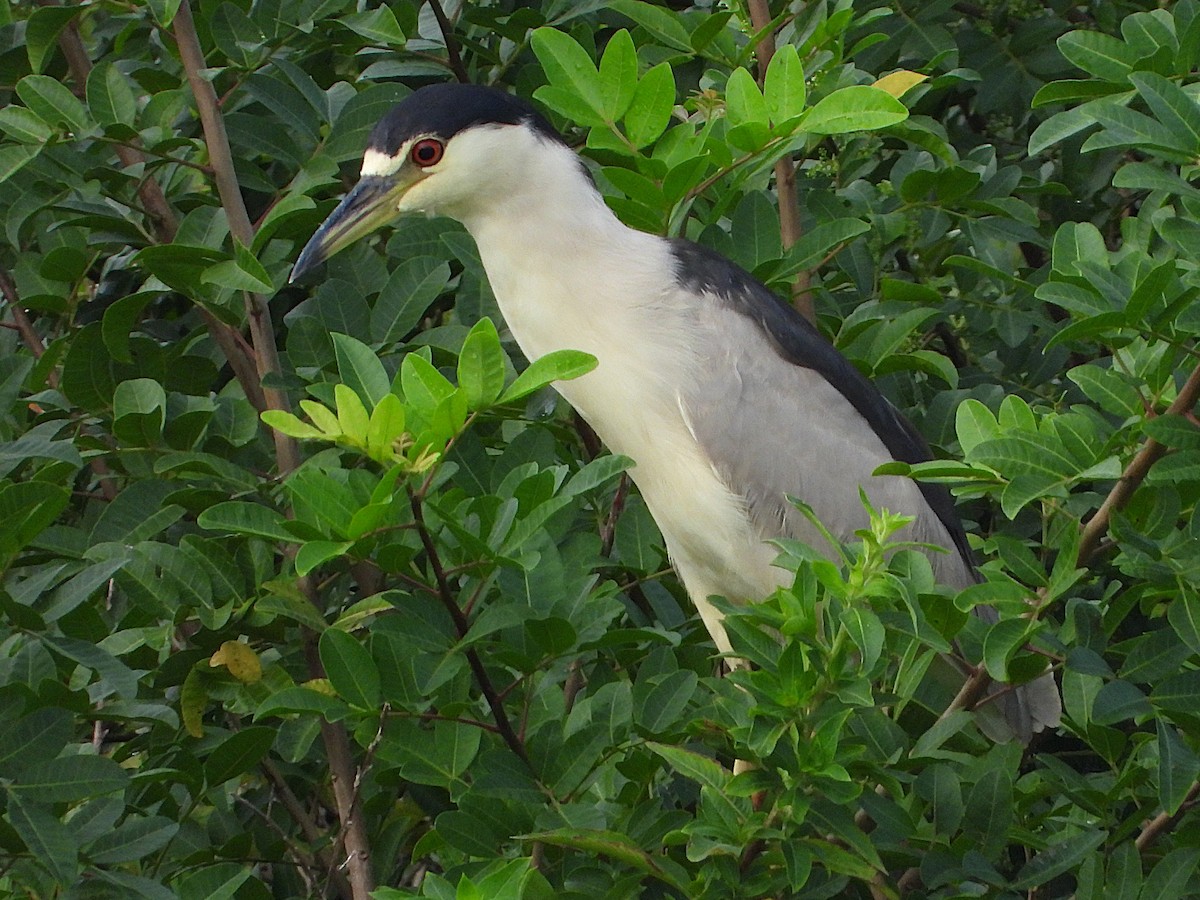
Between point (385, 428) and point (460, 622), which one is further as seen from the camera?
point (460, 622)

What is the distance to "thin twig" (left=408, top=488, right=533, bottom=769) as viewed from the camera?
1524 millimetres

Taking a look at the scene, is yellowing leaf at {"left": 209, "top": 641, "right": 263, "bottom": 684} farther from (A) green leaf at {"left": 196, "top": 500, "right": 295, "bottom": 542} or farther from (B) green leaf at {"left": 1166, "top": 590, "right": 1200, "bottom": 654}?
(B) green leaf at {"left": 1166, "top": 590, "right": 1200, "bottom": 654}

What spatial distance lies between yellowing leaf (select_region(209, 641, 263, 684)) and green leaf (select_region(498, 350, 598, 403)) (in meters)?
0.70

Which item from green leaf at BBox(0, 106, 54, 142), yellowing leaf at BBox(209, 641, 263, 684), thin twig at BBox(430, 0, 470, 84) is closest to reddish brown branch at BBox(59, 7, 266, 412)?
green leaf at BBox(0, 106, 54, 142)

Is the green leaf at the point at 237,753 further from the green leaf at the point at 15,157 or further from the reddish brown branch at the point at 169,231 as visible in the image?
the green leaf at the point at 15,157

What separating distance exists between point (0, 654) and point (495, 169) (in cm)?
121

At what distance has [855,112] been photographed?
2.06 meters

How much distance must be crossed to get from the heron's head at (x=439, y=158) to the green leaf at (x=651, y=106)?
45 cm

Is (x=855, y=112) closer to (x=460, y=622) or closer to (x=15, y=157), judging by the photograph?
(x=460, y=622)

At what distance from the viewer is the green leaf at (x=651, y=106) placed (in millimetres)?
2166

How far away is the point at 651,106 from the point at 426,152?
519 millimetres

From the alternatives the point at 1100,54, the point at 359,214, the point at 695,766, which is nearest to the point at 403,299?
the point at 359,214

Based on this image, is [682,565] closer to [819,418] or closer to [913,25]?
[819,418]

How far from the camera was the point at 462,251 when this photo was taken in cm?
272
